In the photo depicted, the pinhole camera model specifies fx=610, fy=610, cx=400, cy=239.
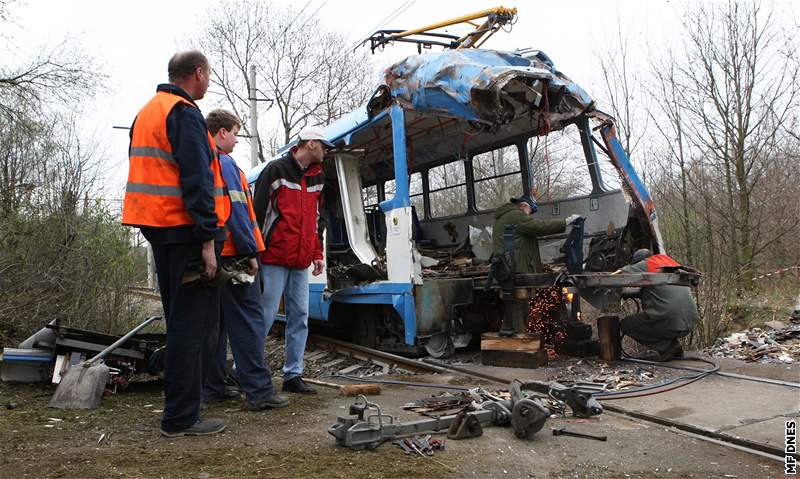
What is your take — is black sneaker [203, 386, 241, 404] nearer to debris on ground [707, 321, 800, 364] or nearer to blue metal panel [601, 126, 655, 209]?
blue metal panel [601, 126, 655, 209]

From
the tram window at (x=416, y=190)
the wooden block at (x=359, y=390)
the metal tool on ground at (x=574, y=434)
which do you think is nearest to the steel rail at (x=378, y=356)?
the wooden block at (x=359, y=390)

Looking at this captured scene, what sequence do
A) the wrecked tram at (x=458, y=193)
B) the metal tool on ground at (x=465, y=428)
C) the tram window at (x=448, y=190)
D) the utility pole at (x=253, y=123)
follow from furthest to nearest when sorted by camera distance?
1. the utility pole at (x=253, y=123)
2. the tram window at (x=448, y=190)
3. the wrecked tram at (x=458, y=193)
4. the metal tool on ground at (x=465, y=428)

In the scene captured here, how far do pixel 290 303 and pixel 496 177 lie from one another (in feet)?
14.4

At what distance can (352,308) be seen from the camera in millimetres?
7938

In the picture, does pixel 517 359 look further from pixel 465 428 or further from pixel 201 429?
pixel 201 429

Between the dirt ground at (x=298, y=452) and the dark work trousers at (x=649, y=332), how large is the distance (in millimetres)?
2272

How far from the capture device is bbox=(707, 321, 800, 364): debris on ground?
19.7 feet

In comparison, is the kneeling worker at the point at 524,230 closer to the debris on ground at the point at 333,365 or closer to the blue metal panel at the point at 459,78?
the blue metal panel at the point at 459,78

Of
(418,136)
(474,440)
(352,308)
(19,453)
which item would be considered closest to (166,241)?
(19,453)

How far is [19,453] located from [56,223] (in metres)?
5.28

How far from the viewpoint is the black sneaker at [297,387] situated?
4.38m

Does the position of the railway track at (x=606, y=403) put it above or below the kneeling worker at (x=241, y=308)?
below

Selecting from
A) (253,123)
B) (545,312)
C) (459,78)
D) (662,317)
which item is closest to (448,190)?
(545,312)

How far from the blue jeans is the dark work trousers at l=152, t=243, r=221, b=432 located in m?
1.20
